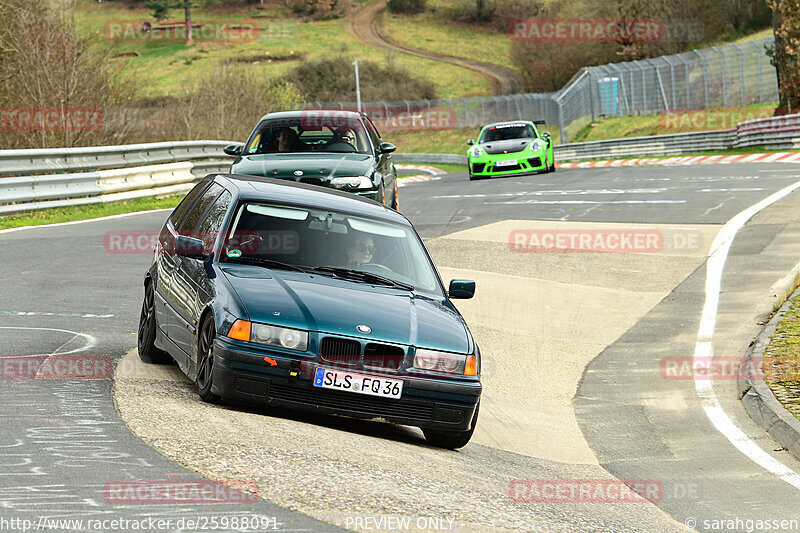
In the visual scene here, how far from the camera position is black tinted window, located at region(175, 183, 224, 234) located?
845 cm

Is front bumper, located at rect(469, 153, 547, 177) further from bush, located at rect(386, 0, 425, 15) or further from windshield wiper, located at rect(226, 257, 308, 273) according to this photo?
bush, located at rect(386, 0, 425, 15)

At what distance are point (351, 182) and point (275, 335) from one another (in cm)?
679

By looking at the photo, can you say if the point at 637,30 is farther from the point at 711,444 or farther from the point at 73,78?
the point at 711,444

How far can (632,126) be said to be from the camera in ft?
176

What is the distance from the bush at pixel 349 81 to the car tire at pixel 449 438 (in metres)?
94.3

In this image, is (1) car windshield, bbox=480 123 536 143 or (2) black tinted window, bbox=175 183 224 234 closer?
(2) black tinted window, bbox=175 183 224 234

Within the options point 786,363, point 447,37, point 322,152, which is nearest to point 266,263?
point 786,363

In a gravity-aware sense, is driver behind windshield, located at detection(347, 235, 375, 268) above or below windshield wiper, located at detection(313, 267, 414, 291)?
above

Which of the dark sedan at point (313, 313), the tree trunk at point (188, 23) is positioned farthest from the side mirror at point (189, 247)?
the tree trunk at point (188, 23)

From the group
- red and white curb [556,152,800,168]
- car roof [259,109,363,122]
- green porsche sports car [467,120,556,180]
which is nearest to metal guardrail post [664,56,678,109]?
red and white curb [556,152,800,168]

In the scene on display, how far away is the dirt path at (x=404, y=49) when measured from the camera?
10588 cm

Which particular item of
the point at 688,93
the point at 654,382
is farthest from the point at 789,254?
the point at 688,93

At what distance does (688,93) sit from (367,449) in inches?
1859

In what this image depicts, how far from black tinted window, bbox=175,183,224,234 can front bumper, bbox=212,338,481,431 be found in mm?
2038
